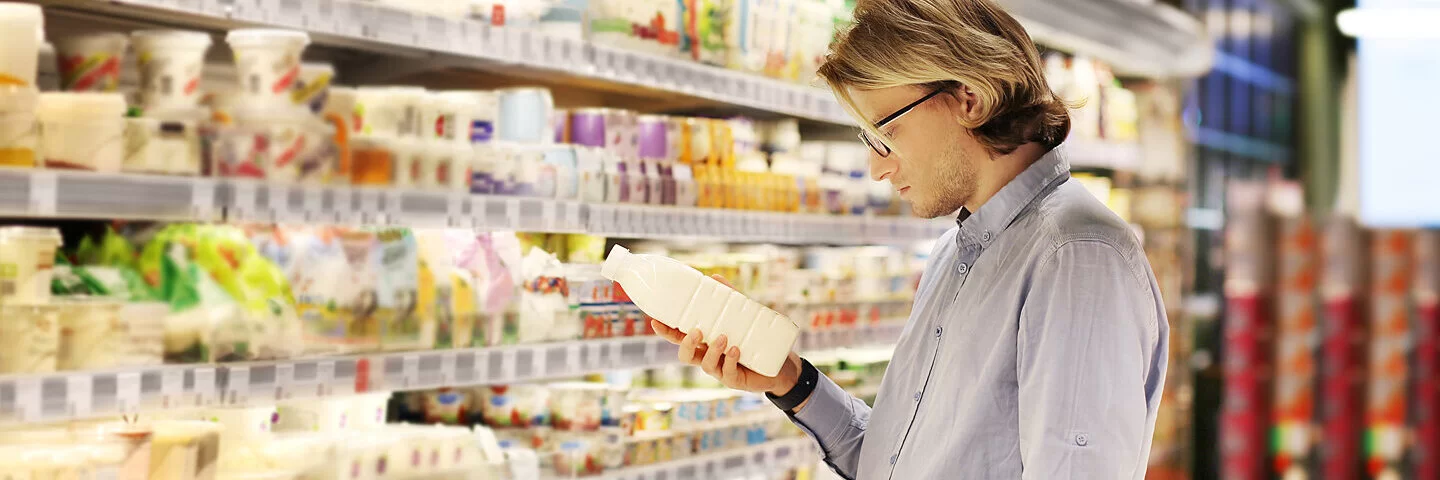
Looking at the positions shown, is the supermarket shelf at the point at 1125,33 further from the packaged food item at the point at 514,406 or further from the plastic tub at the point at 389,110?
the plastic tub at the point at 389,110

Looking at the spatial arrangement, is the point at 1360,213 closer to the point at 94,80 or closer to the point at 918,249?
the point at 918,249

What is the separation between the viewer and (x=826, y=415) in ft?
6.55

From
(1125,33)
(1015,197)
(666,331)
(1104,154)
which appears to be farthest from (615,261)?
(1125,33)

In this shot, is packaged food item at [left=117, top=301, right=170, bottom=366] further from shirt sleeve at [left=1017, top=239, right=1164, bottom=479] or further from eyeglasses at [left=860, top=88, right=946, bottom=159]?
shirt sleeve at [left=1017, top=239, right=1164, bottom=479]

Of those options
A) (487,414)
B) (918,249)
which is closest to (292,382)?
(487,414)

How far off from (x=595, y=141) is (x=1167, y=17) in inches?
114

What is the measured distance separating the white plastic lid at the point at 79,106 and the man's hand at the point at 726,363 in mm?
783

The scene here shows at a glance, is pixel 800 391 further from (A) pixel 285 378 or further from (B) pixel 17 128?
(B) pixel 17 128

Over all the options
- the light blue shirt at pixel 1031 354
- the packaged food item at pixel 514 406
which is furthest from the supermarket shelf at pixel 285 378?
the light blue shirt at pixel 1031 354

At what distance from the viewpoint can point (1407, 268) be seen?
5.99m

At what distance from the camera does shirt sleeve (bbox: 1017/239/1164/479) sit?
1521 mm

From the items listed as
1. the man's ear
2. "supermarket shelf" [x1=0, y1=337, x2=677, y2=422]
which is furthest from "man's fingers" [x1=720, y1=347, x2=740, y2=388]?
"supermarket shelf" [x1=0, y1=337, x2=677, y2=422]

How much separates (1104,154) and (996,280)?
3091mm

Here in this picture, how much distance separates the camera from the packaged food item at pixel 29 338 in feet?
5.68
